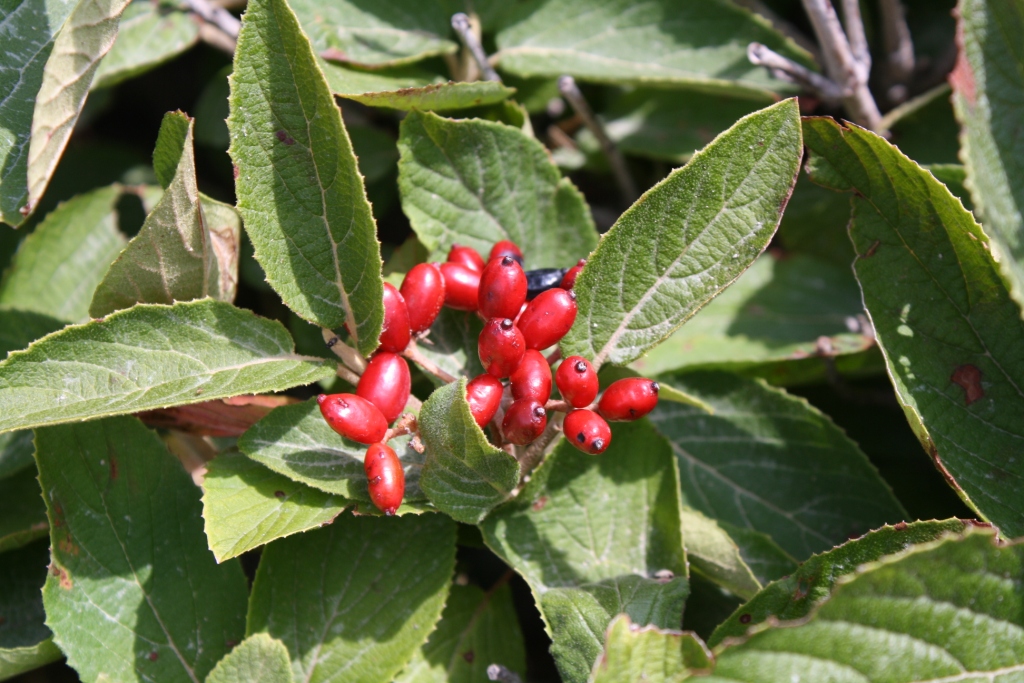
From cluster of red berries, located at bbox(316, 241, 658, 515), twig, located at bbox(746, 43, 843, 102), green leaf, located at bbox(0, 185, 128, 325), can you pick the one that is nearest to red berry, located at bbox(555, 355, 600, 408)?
cluster of red berries, located at bbox(316, 241, 658, 515)

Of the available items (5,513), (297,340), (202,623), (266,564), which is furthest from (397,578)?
(5,513)

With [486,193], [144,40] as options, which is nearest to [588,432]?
[486,193]

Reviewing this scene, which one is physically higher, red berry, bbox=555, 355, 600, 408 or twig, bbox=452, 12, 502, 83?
twig, bbox=452, 12, 502, 83

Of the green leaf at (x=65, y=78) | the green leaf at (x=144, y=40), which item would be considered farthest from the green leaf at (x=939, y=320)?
the green leaf at (x=144, y=40)

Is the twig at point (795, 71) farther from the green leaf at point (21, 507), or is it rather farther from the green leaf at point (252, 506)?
the green leaf at point (21, 507)

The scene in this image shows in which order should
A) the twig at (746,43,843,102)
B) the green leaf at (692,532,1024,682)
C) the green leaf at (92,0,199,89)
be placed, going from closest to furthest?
the green leaf at (692,532,1024,682) → the twig at (746,43,843,102) → the green leaf at (92,0,199,89)

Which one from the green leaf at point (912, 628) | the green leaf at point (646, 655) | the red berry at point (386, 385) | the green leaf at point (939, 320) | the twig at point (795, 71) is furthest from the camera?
the twig at point (795, 71)

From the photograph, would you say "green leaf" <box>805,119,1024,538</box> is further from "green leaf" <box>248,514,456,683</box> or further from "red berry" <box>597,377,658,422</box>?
"green leaf" <box>248,514,456,683</box>
